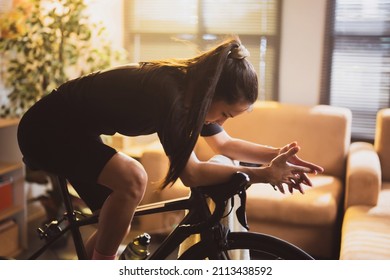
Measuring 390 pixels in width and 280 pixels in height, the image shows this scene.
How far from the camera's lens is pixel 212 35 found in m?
2.57

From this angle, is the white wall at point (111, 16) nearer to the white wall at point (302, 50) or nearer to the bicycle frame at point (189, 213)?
the white wall at point (302, 50)

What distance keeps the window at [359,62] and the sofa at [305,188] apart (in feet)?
0.41

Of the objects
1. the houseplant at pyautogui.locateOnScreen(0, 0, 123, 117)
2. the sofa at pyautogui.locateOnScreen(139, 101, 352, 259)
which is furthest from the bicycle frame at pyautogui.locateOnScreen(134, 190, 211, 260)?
the houseplant at pyautogui.locateOnScreen(0, 0, 123, 117)

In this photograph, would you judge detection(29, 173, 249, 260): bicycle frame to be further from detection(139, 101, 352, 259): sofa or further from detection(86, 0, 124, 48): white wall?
detection(86, 0, 124, 48): white wall

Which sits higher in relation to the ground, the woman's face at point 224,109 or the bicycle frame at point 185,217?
the woman's face at point 224,109

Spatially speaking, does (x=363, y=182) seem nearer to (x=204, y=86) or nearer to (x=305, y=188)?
(x=305, y=188)

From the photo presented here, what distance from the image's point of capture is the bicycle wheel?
1.18 metres

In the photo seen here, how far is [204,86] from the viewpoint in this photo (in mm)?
1119

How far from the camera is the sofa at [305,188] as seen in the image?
6.59ft

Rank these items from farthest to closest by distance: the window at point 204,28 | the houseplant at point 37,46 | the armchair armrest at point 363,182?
the window at point 204,28 → the houseplant at point 37,46 → the armchair armrest at point 363,182

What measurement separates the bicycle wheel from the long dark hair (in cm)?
20

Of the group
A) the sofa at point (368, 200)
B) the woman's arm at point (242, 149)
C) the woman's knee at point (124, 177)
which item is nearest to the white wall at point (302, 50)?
the sofa at point (368, 200)

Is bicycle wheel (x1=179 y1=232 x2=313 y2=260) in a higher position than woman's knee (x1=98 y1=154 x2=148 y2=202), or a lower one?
lower
